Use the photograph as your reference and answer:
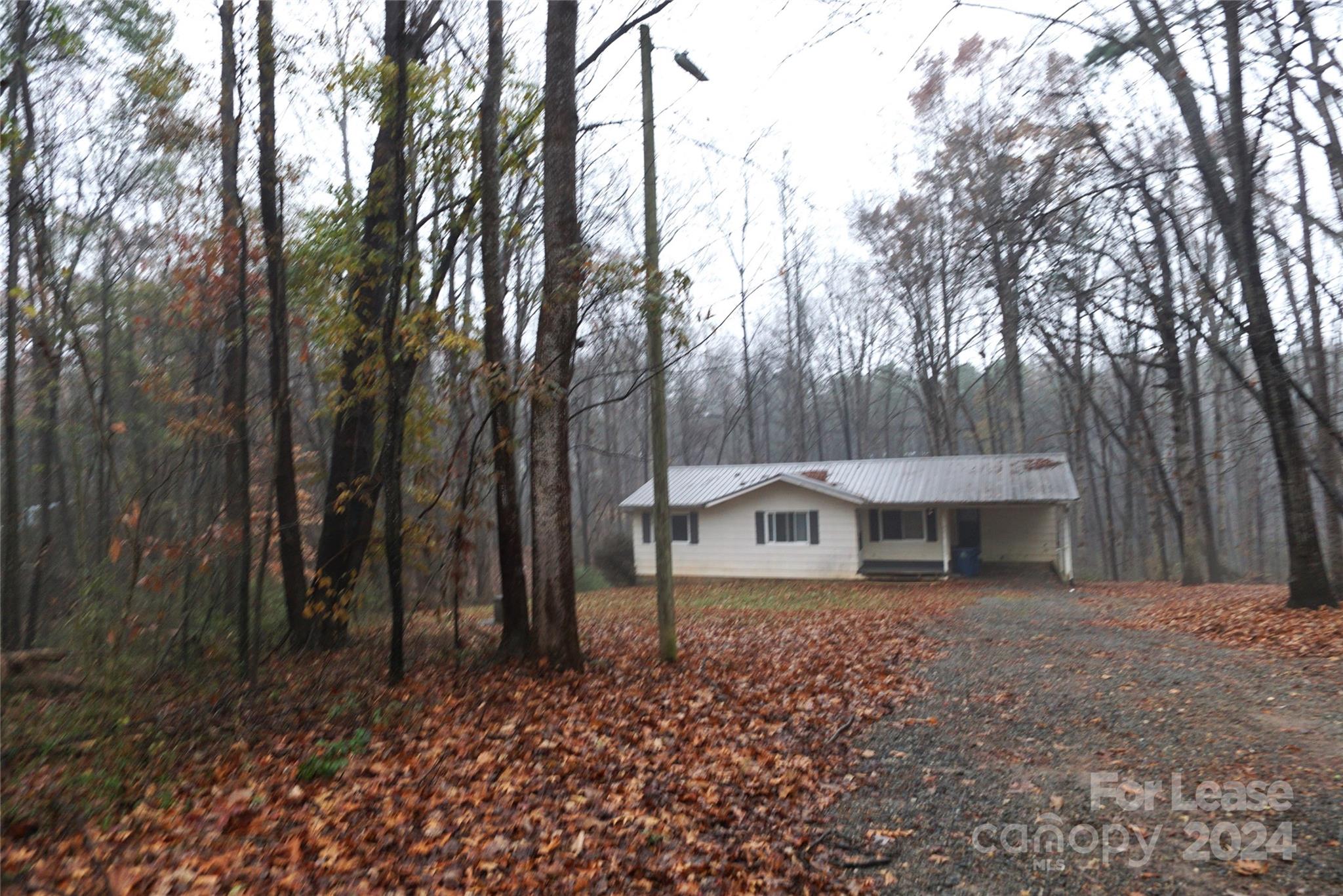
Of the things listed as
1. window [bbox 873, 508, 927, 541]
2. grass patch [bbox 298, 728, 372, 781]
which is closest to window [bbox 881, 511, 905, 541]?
window [bbox 873, 508, 927, 541]

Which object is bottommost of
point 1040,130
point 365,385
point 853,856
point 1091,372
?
point 853,856

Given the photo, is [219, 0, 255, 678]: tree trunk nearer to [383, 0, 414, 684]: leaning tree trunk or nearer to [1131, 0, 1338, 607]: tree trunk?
[383, 0, 414, 684]: leaning tree trunk

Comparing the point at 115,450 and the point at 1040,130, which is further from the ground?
the point at 1040,130

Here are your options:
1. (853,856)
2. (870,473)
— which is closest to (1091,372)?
(870,473)

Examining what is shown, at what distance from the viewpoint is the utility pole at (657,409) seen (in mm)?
10258

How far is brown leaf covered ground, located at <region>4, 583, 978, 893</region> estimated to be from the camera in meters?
4.41

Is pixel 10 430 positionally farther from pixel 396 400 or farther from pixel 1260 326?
pixel 1260 326

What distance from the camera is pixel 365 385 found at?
9641 mm

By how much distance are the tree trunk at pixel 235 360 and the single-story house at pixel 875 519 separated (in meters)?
18.5

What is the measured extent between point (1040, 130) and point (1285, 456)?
7068mm

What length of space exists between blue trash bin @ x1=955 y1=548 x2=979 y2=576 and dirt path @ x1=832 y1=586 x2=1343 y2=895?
56.6ft

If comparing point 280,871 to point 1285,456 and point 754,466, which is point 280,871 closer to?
point 1285,456

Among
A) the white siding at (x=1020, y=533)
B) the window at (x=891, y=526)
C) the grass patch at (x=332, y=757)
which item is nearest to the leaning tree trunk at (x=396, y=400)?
the grass patch at (x=332, y=757)

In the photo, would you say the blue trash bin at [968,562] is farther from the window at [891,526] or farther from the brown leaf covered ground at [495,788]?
the brown leaf covered ground at [495,788]
